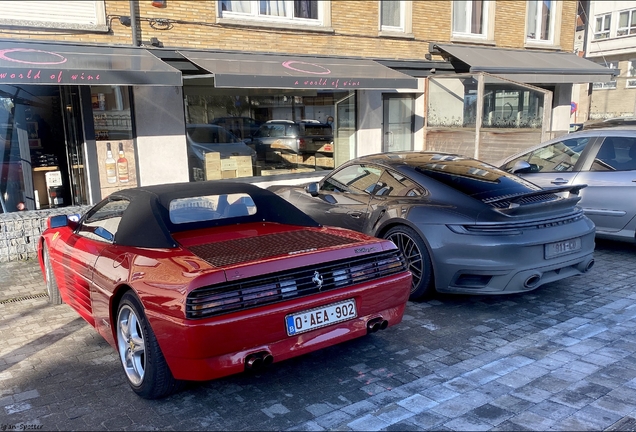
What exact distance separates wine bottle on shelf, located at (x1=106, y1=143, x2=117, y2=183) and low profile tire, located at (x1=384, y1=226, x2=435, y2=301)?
5.38 m

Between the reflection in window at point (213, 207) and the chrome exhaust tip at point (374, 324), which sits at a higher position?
the reflection in window at point (213, 207)

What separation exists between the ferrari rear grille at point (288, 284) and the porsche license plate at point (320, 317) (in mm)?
121

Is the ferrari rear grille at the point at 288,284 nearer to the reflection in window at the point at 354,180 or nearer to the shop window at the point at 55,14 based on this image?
the reflection in window at the point at 354,180

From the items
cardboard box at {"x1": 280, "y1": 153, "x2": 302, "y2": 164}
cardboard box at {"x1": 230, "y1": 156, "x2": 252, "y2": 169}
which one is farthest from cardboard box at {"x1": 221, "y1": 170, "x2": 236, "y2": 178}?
cardboard box at {"x1": 280, "y1": 153, "x2": 302, "y2": 164}

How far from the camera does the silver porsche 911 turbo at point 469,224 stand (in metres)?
4.88

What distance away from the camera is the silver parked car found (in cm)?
693

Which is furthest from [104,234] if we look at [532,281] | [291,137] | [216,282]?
[291,137]

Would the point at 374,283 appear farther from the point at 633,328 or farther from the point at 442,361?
the point at 633,328

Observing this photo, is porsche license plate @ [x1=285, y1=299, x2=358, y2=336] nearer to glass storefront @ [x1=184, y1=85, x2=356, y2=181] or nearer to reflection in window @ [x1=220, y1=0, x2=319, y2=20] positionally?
glass storefront @ [x1=184, y1=85, x2=356, y2=181]

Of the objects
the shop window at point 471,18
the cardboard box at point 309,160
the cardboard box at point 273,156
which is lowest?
the cardboard box at point 309,160

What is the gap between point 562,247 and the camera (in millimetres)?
5102

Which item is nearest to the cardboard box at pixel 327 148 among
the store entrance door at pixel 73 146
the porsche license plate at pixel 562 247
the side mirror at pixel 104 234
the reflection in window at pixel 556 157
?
the reflection in window at pixel 556 157

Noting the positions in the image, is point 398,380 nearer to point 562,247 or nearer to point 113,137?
point 562,247

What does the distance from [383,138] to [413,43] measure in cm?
226
